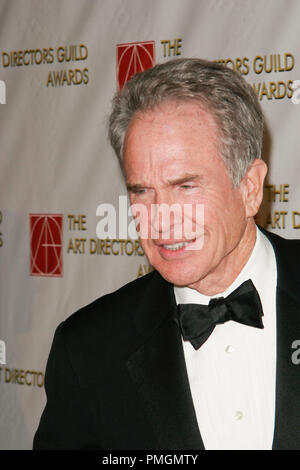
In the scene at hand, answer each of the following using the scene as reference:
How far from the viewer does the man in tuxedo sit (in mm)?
1564

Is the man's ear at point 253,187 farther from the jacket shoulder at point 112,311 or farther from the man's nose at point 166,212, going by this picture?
the jacket shoulder at point 112,311

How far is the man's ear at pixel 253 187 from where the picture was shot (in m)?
1.70

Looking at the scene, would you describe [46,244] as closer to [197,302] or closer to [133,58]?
[133,58]

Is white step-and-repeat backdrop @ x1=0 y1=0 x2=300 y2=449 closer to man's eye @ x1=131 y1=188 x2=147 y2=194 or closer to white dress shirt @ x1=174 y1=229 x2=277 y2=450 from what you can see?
white dress shirt @ x1=174 y1=229 x2=277 y2=450

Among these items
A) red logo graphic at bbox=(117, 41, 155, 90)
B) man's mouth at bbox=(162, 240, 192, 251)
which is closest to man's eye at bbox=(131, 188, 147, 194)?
man's mouth at bbox=(162, 240, 192, 251)

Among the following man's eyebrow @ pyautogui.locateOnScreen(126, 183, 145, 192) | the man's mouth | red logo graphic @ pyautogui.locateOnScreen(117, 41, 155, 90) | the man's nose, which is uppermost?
red logo graphic @ pyautogui.locateOnScreen(117, 41, 155, 90)

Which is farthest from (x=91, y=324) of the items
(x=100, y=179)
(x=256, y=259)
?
(x=100, y=179)

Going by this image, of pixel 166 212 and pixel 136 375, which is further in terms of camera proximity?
pixel 136 375

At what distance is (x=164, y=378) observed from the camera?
1.66m

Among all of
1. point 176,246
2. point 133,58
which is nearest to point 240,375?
point 176,246

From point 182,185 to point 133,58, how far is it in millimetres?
1227

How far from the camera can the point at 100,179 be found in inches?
109
